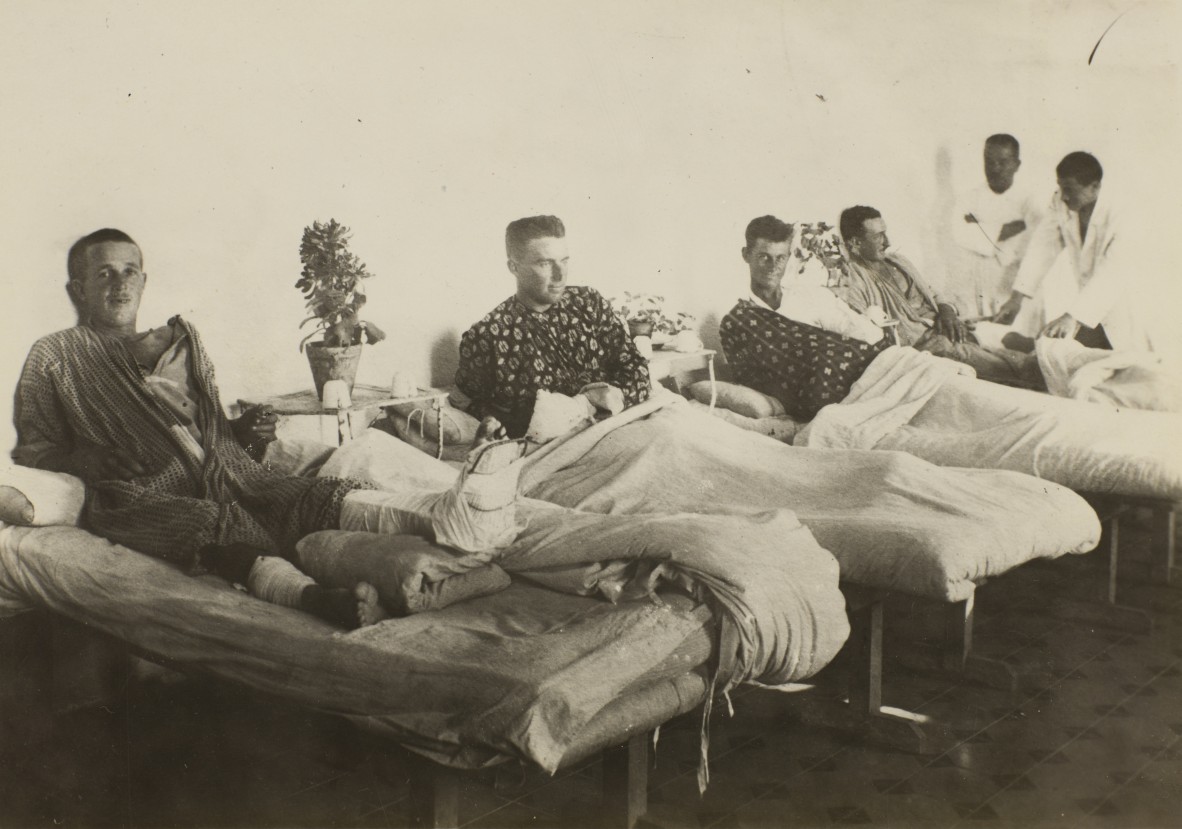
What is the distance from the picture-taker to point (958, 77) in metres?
3.92

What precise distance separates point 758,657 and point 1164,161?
8.77 ft

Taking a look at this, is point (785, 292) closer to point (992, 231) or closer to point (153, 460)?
point (992, 231)

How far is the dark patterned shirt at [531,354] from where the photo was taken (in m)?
3.11

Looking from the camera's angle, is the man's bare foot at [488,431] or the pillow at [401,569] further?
the man's bare foot at [488,431]

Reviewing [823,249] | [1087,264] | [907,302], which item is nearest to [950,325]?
[907,302]

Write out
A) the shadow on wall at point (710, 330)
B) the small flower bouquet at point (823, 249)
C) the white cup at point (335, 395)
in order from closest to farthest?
the white cup at point (335, 395) → the shadow on wall at point (710, 330) → the small flower bouquet at point (823, 249)

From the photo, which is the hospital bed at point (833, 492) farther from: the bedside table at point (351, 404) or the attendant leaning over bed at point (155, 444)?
the attendant leaning over bed at point (155, 444)

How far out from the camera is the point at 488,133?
3.00 m

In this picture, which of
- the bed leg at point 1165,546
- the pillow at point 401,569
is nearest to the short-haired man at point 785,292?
the bed leg at point 1165,546

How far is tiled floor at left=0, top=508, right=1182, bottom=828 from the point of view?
237 cm

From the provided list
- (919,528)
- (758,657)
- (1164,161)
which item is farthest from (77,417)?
Result: (1164,161)

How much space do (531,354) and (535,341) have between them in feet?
0.13

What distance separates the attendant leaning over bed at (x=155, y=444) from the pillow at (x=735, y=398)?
144cm

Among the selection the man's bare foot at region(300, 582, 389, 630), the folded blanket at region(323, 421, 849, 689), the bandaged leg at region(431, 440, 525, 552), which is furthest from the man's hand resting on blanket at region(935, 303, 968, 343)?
the man's bare foot at region(300, 582, 389, 630)
